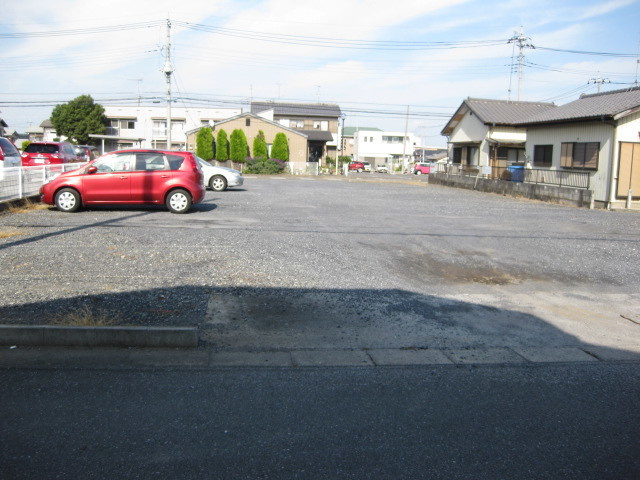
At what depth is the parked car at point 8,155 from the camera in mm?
17484

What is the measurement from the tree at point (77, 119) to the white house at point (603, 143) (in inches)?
1892

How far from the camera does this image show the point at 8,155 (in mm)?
18000

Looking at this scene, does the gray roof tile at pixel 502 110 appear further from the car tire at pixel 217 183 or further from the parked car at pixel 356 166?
the parked car at pixel 356 166

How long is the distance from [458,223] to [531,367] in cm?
974

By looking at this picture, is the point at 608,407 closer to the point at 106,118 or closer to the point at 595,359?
the point at 595,359

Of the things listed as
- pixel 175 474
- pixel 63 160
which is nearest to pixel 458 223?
pixel 175 474

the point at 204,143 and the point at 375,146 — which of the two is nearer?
the point at 204,143

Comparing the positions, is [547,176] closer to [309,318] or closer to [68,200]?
[68,200]

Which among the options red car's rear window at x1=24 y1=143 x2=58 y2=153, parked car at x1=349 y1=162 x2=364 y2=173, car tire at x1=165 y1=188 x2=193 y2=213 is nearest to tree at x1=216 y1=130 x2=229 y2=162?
parked car at x1=349 y1=162 x2=364 y2=173

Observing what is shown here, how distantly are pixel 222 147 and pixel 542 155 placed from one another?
29642mm

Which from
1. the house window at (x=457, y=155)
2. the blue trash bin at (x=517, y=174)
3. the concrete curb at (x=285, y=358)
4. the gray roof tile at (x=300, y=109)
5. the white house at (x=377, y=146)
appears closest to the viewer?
the concrete curb at (x=285, y=358)

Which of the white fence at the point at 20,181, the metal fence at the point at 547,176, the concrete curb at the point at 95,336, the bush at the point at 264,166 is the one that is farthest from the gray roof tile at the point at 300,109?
the concrete curb at the point at 95,336

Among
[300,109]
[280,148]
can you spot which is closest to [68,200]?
[280,148]

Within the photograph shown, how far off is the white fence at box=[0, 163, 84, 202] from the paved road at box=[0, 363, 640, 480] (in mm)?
11042
